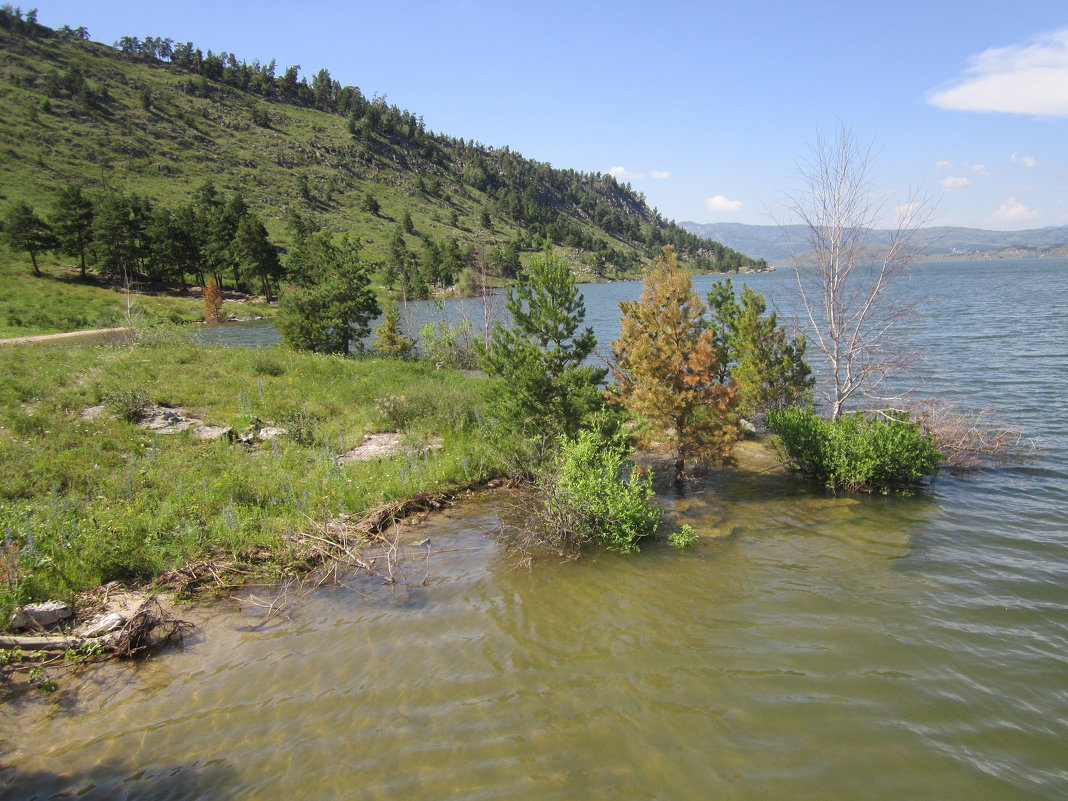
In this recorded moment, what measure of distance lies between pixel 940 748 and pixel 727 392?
7.73 metres

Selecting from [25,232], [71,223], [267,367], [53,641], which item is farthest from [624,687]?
[71,223]

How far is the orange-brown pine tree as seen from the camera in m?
12.2

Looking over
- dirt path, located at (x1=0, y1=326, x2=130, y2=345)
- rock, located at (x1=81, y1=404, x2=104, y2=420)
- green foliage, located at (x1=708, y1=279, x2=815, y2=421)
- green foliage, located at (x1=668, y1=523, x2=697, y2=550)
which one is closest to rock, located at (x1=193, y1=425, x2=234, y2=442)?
rock, located at (x1=81, y1=404, x2=104, y2=420)

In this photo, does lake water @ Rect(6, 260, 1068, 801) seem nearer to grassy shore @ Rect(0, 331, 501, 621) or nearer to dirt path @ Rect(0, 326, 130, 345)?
grassy shore @ Rect(0, 331, 501, 621)

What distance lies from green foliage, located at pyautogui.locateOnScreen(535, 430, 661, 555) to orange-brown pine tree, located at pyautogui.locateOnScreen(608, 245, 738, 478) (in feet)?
9.05

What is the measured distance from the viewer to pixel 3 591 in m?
6.89

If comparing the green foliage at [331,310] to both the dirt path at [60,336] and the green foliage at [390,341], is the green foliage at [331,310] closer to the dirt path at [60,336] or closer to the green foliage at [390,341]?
the green foliage at [390,341]

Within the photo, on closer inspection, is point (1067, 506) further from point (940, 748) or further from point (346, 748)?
point (346, 748)

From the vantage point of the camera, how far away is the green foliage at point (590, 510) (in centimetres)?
979

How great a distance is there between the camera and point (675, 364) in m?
12.2

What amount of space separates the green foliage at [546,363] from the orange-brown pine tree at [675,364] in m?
0.99

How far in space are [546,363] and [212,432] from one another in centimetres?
917

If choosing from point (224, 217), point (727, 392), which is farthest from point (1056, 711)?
point (224, 217)

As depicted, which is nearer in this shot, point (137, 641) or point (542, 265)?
point (137, 641)
